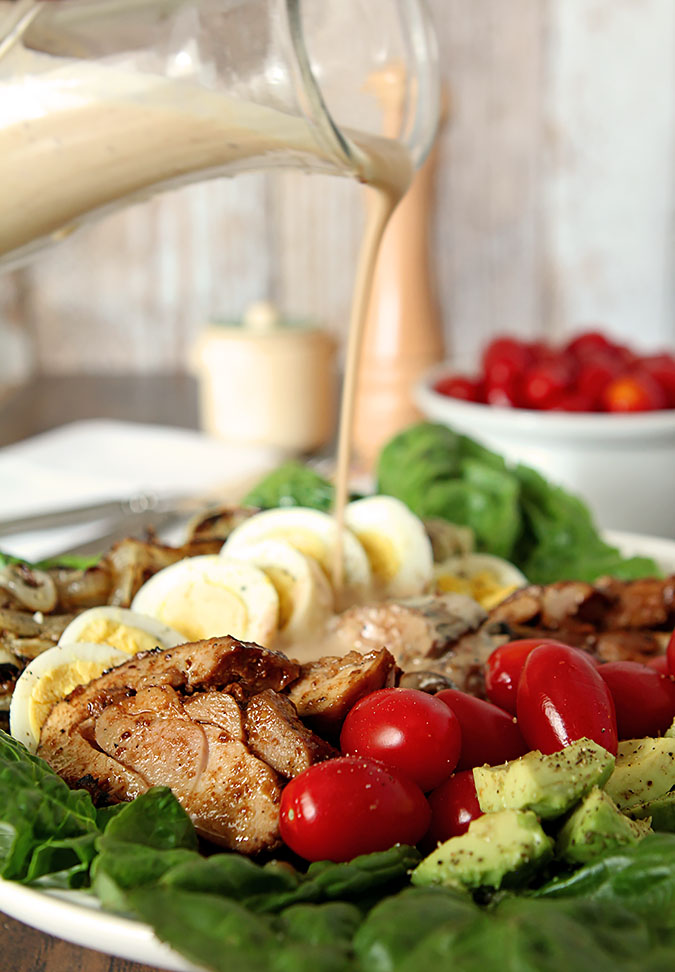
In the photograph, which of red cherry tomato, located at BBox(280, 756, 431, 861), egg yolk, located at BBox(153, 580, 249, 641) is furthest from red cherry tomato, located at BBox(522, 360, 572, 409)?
red cherry tomato, located at BBox(280, 756, 431, 861)

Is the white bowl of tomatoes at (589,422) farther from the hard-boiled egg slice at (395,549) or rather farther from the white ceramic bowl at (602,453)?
the hard-boiled egg slice at (395,549)

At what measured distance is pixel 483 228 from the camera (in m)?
4.69

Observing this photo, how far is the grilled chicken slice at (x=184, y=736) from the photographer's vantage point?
120 cm

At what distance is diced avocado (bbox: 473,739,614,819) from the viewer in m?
1.11

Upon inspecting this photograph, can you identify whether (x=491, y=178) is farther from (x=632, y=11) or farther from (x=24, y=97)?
(x=24, y=97)

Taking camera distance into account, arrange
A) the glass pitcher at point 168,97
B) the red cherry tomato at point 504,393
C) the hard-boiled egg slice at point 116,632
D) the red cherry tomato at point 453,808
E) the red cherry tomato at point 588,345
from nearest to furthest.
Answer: the red cherry tomato at point 453,808
the glass pitcher at point 168,97
the hard-boiled egg slice at point 116,632
the red cherry tomato at point 504,393
the red cherry tomato at point 588,345

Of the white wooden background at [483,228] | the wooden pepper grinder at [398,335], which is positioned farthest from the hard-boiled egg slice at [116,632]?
the white wooden background at [483,228]

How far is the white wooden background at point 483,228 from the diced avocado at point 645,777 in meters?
3.54

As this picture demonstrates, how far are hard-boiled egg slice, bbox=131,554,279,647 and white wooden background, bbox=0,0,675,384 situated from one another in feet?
10.5

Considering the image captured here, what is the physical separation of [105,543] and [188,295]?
9.63ft

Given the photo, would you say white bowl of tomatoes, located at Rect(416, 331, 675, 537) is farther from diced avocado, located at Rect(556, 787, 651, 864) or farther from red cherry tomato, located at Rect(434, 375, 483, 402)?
diced avocado, located at Rect(556, 787, 651, 864)

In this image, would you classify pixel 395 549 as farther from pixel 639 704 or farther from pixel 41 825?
pixel 41 825

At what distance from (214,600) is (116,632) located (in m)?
0.21

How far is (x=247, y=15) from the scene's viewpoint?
1421mm
